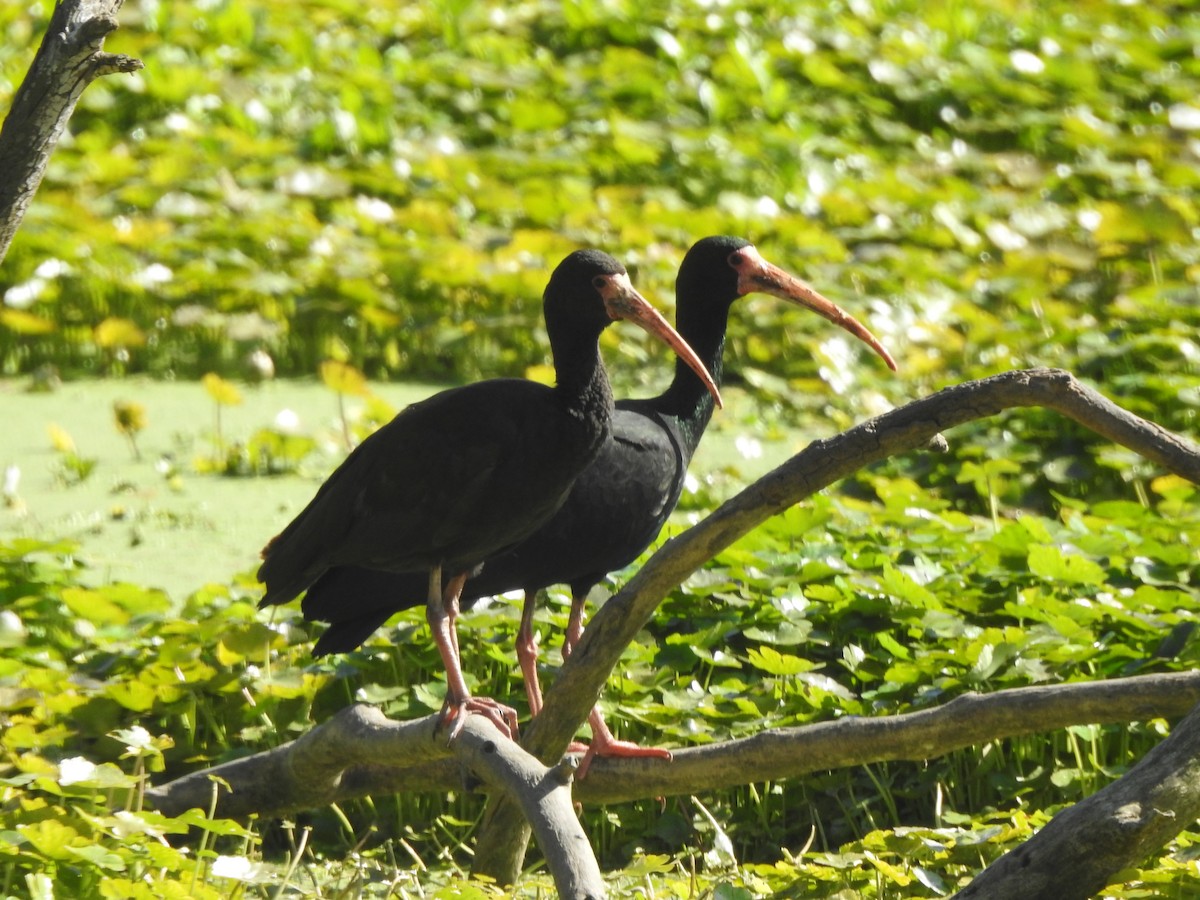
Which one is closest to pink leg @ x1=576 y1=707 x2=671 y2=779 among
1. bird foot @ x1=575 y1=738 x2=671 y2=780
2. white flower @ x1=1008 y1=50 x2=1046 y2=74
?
bird foot @ x1=575 y1=738 x2=671 y2=780

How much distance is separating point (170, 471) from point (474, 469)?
282cm

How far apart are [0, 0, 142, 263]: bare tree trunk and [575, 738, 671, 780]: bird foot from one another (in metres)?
1.58

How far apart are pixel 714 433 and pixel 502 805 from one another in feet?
11.5

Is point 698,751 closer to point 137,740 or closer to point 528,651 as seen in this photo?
point 528,651

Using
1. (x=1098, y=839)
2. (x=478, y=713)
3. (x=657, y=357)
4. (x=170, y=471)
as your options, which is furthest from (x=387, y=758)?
(x=657, y=357)

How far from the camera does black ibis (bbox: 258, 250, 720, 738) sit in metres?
3.73

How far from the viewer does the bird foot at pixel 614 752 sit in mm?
3760

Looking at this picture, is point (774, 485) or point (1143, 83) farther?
point (1143, 83)

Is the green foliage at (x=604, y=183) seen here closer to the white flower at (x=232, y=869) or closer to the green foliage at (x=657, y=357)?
the green foliage at (x=657, y=357)

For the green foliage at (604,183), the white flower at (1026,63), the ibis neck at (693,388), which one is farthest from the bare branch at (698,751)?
the white flower at (1026,63)

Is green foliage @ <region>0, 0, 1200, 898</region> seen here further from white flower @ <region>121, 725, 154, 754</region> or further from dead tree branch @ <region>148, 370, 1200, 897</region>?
dead tree branch @ <region>148, 370, 1200, 897</region>

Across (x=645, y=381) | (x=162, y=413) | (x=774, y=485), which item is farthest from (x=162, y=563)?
(x=774, y=485)

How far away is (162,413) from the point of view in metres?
6.98

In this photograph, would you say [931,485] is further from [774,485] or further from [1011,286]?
[774,485]
